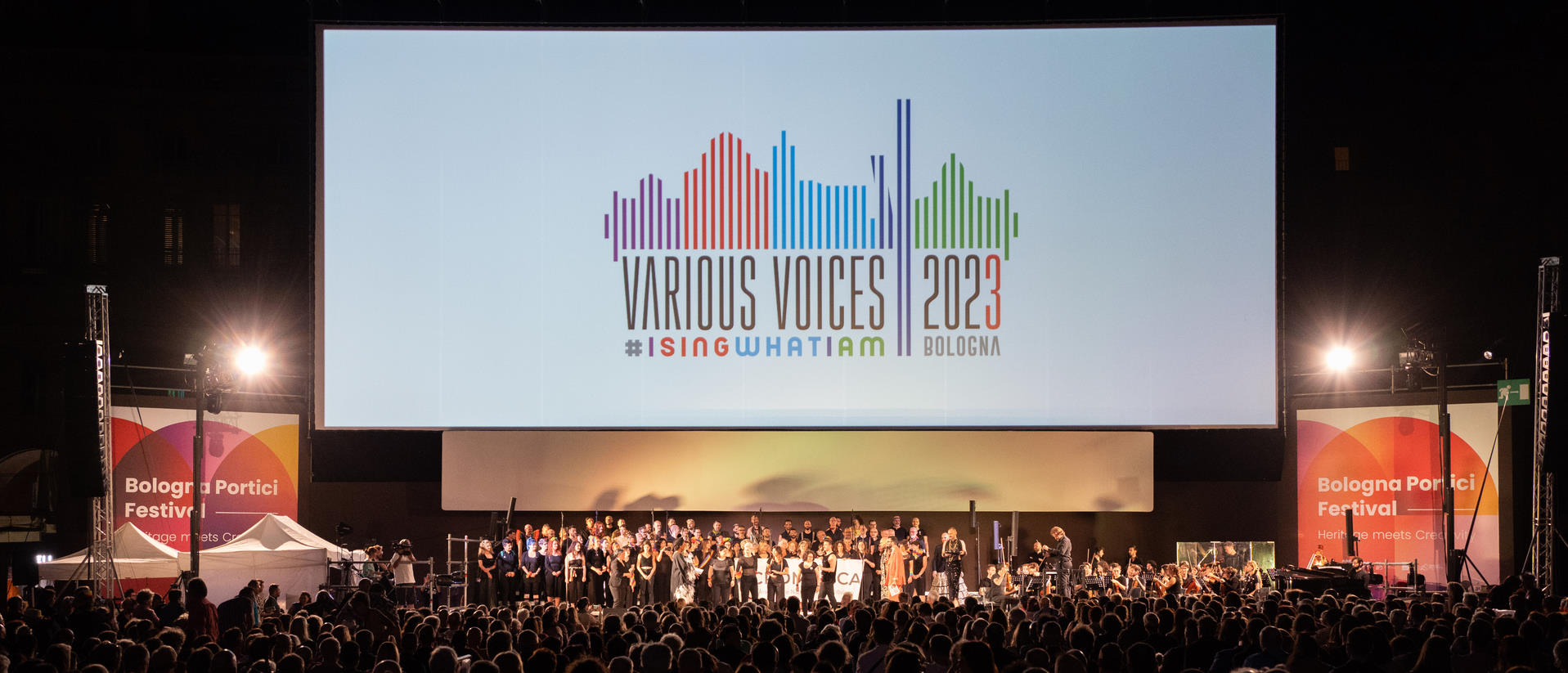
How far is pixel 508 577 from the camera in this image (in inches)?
871

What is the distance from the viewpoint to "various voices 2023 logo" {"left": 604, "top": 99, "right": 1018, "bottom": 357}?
19.3 metres

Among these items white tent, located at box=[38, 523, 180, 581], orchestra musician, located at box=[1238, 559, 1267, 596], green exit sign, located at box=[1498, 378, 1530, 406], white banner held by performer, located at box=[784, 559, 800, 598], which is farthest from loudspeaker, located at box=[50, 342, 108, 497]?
green exit sign, located at box=[1498, 378, 1530, 406]

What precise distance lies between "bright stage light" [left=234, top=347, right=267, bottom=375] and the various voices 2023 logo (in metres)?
7.11

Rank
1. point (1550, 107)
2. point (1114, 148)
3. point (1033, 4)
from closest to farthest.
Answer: point (1114, 148)
point (1033, 4)
point (1550, 107)

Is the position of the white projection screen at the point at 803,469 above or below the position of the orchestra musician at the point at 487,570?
above

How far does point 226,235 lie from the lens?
29297 mm

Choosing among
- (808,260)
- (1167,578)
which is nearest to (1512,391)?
(1167,578)

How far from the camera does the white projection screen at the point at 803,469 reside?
2159 centimetres

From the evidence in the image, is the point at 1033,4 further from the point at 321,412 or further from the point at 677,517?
the point at 321,412

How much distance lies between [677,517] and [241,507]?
823 cm

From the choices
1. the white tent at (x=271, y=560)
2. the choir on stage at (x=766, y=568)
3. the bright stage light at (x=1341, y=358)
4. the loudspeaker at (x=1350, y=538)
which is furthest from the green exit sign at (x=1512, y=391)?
the white tent at (x=271, y=560)

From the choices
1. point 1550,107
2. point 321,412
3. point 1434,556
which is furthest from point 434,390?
point 1550,107

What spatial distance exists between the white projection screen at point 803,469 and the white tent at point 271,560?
220 cm

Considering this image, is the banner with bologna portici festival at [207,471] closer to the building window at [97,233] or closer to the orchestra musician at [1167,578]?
the building window at [97,233]
